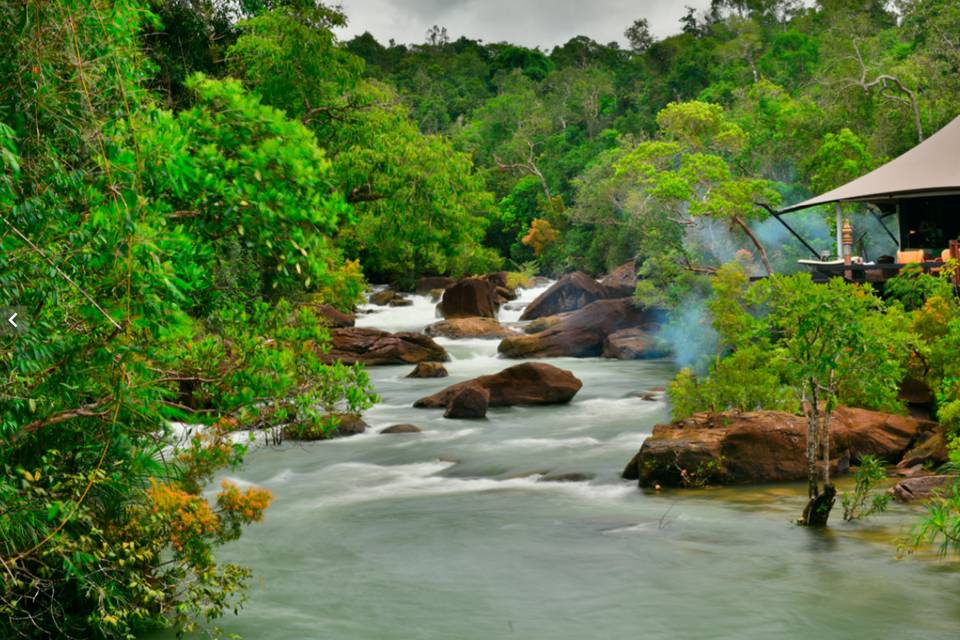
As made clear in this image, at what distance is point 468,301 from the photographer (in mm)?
35125

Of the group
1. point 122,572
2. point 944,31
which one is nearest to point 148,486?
point 122,572

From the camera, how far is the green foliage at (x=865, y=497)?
446 inches

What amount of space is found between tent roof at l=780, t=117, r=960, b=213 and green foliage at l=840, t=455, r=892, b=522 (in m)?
11.3

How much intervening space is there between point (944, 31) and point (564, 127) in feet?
99.1

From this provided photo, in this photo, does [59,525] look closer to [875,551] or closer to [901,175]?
[875,551]

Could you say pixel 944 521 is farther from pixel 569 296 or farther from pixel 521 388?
pixel 569 296

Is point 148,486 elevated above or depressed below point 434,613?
above

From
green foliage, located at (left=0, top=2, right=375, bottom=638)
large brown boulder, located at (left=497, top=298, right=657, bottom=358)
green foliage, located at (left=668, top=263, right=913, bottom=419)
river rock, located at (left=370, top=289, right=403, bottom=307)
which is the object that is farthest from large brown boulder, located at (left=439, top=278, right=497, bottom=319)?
green foliage, located at (left=0, top=2, right=375, bottom=638)

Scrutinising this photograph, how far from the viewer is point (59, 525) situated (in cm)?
696

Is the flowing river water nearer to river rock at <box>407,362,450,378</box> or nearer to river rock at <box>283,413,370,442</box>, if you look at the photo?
river rock at <box>283,413,370,442</box>

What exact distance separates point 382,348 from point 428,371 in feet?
8.33

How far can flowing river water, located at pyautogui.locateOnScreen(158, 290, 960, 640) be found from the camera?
9.30m

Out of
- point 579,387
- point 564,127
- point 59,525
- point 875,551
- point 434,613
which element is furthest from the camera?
point 564,127

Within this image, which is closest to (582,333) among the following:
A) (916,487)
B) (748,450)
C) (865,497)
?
(748,450)
